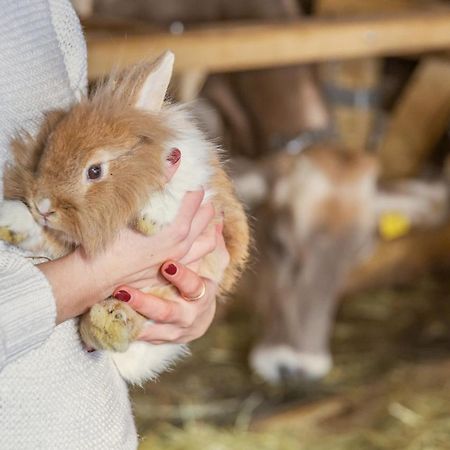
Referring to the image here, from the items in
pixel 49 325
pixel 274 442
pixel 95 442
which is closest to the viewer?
pixel 49 325

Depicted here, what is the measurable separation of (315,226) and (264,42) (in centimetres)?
78

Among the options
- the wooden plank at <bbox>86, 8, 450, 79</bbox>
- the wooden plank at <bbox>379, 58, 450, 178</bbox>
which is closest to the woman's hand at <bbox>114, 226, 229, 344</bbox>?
the wooden plank at <bbox>86, 8, 450, 79</bbox>

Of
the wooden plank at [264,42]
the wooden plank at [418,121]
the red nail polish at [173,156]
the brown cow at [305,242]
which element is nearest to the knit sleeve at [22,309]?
the red nail polish at [173,156]

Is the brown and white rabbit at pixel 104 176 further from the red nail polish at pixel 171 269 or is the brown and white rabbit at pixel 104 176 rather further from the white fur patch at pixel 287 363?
the white fur patch at pixel 287 363

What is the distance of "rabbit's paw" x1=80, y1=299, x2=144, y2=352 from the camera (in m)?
1.42

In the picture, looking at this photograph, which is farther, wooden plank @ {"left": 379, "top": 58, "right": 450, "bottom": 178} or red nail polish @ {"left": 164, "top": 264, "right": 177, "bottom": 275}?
wooden plank @ {"left": 379, "top": 58, "right": 450, "bottom": 178}

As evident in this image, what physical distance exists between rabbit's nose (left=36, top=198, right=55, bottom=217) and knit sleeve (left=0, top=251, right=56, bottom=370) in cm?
8

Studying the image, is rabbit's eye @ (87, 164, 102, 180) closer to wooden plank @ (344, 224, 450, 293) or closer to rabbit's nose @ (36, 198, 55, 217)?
rabbit's nose @ (36, 198, 55, 217)

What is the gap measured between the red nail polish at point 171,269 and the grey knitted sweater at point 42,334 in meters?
0.16

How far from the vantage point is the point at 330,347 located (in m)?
4.03

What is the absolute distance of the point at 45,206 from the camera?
54.6 inches

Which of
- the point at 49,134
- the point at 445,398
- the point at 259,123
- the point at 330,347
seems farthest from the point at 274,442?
the point at 49,134

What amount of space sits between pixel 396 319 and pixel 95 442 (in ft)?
10.1

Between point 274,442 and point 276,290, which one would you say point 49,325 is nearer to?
point 274,442
